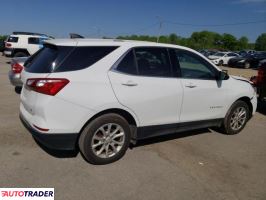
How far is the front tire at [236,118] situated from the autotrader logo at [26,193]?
11.6ft

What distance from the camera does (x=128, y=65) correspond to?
422 centimetres

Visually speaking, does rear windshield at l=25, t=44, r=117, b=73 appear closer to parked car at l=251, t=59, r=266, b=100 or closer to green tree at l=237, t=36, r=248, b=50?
parked car at l=251, t=59, r=266, b=100

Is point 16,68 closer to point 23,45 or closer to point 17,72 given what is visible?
point 17,72

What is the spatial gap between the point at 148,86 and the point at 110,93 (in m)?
0.62

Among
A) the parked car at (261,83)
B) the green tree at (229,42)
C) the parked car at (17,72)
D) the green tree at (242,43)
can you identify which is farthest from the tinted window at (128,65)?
the green tree at (242,43)

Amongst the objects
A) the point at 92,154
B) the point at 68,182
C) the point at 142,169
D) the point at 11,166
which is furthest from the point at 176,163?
the point at 11,166

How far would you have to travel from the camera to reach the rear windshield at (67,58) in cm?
381

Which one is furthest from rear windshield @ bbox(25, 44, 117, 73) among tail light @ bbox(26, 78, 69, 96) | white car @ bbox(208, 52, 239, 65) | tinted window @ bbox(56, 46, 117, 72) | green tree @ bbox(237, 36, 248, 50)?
green tree @ bbox(237, 36, 248, 50)

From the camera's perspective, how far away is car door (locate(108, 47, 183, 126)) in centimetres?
412

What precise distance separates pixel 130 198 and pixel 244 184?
1.55m

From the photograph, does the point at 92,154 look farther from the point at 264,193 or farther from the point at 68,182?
the point at 264,193

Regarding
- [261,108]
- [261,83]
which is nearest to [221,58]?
[261,108]

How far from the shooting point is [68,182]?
371 centimetres

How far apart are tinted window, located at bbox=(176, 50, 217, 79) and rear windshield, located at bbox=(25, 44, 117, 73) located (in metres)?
1.26
